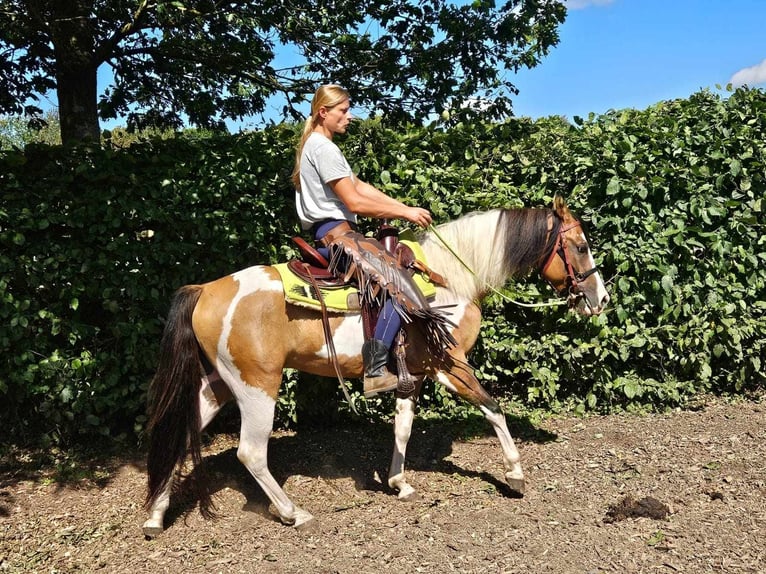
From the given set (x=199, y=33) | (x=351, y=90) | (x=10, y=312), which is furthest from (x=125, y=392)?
(x=351, y=90)

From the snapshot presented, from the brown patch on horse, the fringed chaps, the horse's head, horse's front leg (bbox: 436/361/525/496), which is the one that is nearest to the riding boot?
the fringed chaps

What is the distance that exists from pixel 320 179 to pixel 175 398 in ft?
5.26

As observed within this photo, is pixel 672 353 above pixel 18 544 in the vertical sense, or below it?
above

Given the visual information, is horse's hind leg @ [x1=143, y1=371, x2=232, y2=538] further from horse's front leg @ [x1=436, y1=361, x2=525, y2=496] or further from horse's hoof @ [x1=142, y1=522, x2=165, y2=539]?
horse's front leg @ [x1=436, y1=361, x2=525, y2=496]

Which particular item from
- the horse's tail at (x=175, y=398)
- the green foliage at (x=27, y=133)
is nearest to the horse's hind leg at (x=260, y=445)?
the horse's tail at (x=175, y=398)

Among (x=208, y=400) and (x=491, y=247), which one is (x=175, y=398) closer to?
(x=208, y=400)

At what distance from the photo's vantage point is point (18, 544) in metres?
3.81

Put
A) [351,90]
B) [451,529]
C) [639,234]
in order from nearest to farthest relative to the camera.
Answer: [451,529] → [639,234] → [351,90]

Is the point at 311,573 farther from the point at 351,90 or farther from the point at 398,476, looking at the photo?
the point at 351,90

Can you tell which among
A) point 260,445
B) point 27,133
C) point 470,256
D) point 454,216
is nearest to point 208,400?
point 260,445

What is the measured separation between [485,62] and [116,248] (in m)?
4.03

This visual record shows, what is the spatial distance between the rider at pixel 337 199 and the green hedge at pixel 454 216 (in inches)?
43.5

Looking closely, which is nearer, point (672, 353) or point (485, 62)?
point (672, 353)

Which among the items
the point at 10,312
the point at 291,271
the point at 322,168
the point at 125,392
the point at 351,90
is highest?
the point at 351,90
